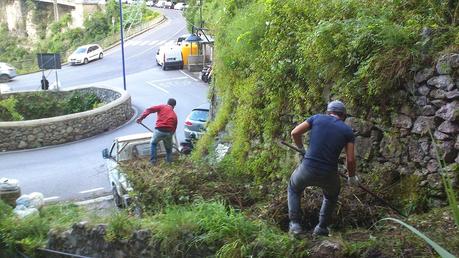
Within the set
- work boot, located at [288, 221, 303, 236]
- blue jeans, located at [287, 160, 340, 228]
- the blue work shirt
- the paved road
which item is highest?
the blue work shirt

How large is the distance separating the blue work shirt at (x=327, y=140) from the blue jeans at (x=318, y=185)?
3.1 inches

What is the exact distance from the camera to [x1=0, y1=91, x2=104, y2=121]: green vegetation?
84.7 ft

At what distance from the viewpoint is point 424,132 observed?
253 inches

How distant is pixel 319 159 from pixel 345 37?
2.69 meters

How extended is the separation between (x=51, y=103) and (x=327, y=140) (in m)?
23.1

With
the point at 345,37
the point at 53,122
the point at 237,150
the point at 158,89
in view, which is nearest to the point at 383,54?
the point at 345,37

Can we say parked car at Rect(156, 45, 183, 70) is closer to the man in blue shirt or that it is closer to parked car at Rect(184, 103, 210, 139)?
parked car at Rect(184, 103, 210, 139)

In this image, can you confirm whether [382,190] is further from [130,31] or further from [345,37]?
[130,31]

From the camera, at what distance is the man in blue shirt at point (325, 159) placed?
562cm

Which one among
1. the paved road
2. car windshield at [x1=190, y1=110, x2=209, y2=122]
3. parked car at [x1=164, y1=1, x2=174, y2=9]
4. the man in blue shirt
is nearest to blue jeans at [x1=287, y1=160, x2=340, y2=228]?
the man in blue shirt

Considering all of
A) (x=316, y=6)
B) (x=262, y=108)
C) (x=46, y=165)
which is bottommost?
(x=46, y=165)

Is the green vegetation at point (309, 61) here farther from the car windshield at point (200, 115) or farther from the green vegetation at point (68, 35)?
the green vegetation at point (68, 35)

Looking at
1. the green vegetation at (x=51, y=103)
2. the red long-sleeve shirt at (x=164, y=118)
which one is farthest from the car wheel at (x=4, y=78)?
the red long-sleeve shirt at (x=164, y=118)

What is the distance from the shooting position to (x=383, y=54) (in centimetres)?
705
